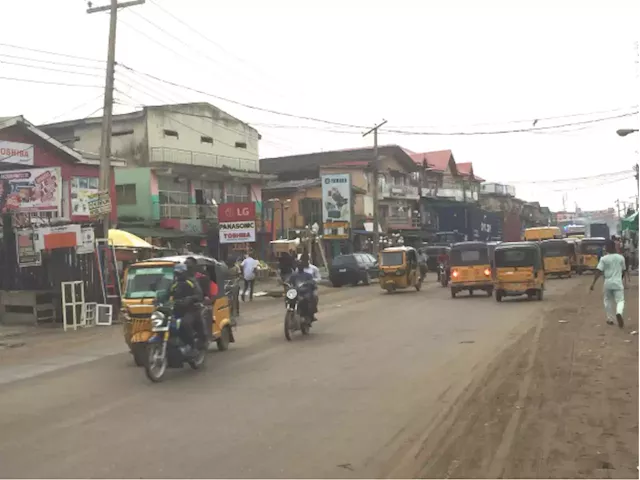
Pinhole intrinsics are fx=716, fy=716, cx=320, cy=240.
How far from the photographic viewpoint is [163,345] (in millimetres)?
10305

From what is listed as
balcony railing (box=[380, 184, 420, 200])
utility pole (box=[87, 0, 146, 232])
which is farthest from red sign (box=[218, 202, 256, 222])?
balcony railing (box=[380, 184, 420, 200])

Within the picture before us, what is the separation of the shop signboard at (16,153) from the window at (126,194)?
13.3 metres

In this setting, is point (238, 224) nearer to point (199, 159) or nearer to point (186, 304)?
point (199, 159)

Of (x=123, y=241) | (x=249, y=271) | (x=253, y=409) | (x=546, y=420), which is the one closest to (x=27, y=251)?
(x=123, y=241)

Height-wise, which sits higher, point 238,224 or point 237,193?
point 237,193

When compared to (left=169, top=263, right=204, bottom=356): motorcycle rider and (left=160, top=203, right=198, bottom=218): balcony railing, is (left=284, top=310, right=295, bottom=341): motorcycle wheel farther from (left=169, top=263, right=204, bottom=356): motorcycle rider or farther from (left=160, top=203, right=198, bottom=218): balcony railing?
(left=160, top=203, right=198, bottom=218): balcony railing

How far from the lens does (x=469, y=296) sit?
26953mm

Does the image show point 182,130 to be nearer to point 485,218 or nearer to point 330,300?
point 330,300

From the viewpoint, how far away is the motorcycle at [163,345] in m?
10.1

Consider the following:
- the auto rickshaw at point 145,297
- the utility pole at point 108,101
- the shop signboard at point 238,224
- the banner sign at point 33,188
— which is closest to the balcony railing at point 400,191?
the shop signboard at point 238,224

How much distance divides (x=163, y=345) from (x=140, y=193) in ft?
99.5

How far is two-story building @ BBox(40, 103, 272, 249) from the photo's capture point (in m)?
39.5

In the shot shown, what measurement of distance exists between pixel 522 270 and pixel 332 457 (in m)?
18.6

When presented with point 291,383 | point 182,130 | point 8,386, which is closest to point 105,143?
point 8,386
